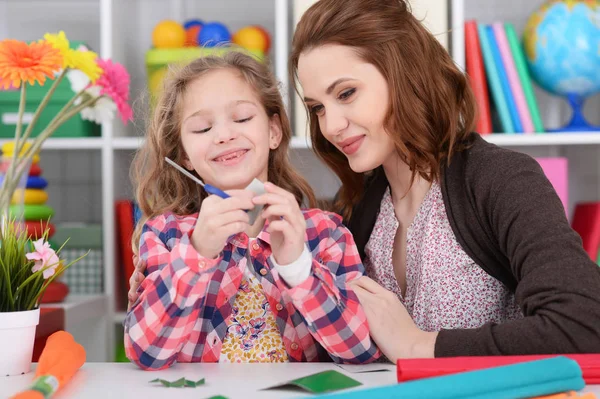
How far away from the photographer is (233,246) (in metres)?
1.24

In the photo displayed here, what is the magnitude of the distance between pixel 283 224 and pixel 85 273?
50.9 inches

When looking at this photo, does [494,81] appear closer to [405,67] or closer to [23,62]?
[405,67]

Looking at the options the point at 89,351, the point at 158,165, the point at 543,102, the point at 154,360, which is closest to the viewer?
the point at 154,360

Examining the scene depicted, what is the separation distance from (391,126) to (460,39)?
0.85 m

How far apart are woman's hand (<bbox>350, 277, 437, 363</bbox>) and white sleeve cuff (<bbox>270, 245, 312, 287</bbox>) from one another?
0.42ft

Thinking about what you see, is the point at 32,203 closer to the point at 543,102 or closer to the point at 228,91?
the point at 228,91

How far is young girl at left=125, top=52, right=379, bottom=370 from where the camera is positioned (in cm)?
103

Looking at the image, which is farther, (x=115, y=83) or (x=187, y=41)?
(x=187, y=41)

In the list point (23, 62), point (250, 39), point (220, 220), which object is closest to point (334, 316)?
point (220, 220)

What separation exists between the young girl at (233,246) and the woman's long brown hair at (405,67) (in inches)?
7.1

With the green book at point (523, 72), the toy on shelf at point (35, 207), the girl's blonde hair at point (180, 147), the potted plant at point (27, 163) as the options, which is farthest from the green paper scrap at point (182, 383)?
the green book at point (523, 72)

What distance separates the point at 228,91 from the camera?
130 centimetres

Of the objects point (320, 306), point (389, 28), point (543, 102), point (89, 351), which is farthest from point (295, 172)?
point (543, 102)

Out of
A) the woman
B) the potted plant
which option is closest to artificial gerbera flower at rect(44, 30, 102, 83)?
the potted plant
